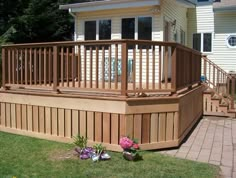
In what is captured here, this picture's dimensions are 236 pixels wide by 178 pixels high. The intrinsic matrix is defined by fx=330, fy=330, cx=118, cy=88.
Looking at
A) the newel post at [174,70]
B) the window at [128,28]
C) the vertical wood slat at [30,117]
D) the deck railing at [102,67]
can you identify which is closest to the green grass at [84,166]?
the vertical wood slat at [30,117]

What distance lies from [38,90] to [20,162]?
2028mm

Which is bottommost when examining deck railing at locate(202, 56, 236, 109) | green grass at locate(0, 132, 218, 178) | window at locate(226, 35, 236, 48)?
green grass at locate(0, 132, 218, 178)

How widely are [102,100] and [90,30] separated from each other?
764 cm

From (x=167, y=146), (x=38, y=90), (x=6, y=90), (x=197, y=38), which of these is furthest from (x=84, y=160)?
(x=197, y=38)

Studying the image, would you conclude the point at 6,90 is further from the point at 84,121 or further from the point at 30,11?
the point at 30,11

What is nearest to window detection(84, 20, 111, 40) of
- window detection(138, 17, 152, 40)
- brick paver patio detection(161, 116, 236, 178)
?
window detection(138, 17, 152, 40)

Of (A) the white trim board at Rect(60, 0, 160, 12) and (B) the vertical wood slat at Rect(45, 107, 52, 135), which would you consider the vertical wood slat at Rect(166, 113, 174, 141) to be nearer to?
(B) the vertical wood slat at Rect(45, 107, 52, 135)

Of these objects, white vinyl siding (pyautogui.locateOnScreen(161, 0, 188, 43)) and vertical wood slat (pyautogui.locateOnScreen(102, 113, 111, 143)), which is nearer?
vertical wood slat (pyautogui.locateOnScreen(102, 113, 111, 143))

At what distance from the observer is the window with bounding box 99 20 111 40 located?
41.4ft

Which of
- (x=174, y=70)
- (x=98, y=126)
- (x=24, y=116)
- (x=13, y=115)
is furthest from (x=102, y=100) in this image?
(x=13, y=115)

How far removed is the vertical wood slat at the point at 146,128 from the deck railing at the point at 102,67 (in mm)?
464

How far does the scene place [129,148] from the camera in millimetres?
5277

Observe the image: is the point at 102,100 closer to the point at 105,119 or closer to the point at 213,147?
the point at 105,119

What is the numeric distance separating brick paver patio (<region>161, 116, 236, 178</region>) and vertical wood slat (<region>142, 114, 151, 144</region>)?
1.40 feet
